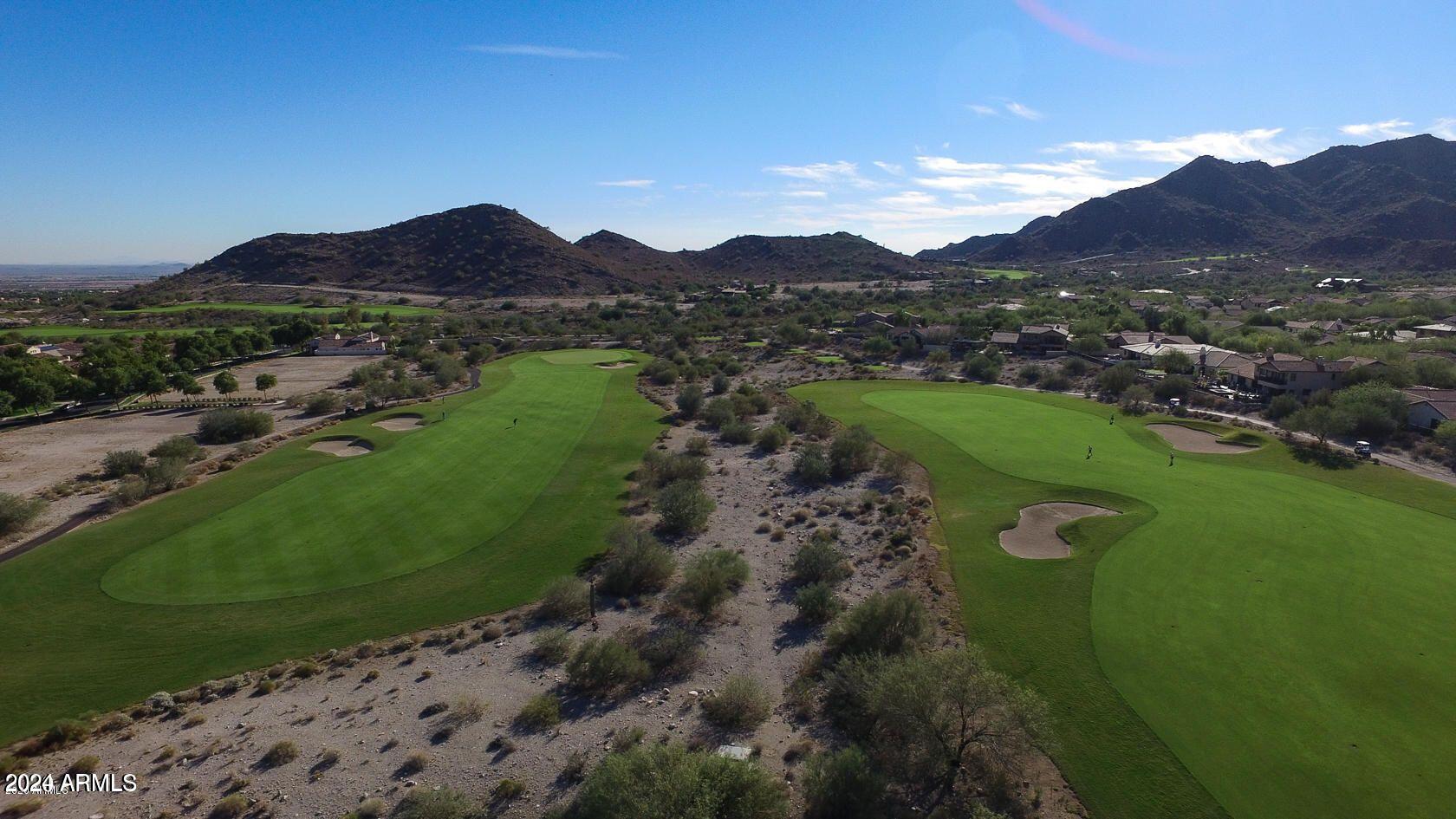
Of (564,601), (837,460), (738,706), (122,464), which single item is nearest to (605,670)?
(738,706)

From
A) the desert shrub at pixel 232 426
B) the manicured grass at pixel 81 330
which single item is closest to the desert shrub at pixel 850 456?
the desert shrub at pixel 232 426

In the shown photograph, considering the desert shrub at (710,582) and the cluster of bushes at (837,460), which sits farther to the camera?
the cluster of bushes at (837,460)

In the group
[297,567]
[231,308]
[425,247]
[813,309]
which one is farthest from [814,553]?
[425,247]

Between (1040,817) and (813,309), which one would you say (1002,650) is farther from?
(813,309)

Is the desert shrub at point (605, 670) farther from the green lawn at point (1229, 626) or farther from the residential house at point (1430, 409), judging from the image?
the residential house at point (1430, 409)

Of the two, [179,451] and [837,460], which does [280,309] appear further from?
[837,460]

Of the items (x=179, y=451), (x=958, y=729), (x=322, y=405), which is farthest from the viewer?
(x=322, y=405)

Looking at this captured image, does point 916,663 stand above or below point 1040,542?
above
